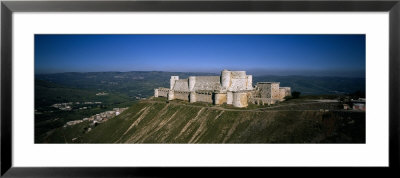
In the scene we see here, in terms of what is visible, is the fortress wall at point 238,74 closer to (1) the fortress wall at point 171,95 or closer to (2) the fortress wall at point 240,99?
(2) the fortress wall at point 240,99

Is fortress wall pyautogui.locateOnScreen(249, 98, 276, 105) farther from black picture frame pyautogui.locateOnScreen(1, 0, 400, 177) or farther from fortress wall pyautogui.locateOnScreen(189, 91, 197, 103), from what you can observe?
black picture frame pyautogui.locateOnScreen(1, 0, 400, 177)

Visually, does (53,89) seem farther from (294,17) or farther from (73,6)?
(294,17)

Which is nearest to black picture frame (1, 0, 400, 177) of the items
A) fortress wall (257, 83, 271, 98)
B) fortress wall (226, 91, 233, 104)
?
fortress wall (257, 83, 271, 98)

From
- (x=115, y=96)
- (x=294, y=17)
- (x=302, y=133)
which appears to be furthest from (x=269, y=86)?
(x=294, y=17)

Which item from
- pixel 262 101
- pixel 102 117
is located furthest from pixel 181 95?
pixel 262 101

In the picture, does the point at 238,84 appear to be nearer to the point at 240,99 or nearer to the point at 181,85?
the point at 240,99

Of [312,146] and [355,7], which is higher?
[355,7]

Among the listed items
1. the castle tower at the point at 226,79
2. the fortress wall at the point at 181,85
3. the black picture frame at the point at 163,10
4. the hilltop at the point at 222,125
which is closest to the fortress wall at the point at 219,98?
the hilltop at the point at 222,125
